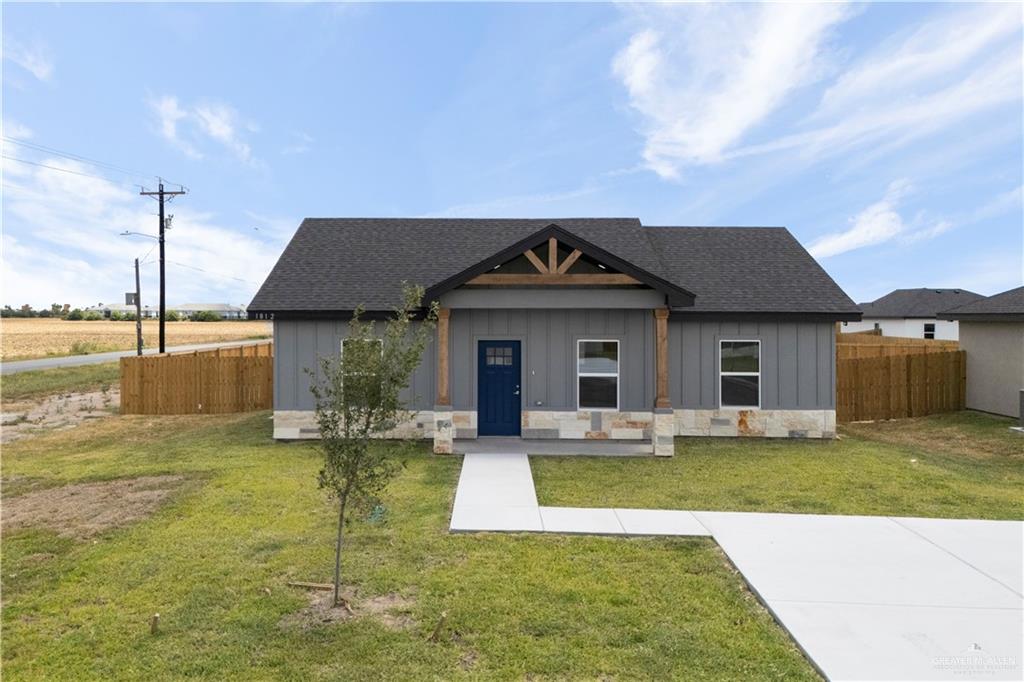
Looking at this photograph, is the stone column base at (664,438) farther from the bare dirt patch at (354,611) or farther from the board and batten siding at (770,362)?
the bare dirt patch at (354,611)

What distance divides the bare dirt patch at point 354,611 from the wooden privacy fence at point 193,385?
1366cm

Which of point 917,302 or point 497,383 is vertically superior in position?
point 917,302

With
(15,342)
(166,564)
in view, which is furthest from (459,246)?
(15,342)

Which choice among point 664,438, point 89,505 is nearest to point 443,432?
point 664,438

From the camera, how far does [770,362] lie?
13398 mm

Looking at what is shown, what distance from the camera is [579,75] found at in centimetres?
2075

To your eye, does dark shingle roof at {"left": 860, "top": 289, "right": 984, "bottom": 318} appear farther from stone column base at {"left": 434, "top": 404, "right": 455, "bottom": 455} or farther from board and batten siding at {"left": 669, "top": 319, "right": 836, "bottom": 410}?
stone column base at {"left": 434, "top": 404, "right": 455, "bottom": 455}

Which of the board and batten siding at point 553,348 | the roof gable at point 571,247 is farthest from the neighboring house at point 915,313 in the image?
the roof gable at point 571,247

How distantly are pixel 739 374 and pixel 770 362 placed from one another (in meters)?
0.79

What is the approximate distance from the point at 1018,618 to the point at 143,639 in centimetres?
790

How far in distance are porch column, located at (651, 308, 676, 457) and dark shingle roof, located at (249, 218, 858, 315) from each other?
1.41 meters

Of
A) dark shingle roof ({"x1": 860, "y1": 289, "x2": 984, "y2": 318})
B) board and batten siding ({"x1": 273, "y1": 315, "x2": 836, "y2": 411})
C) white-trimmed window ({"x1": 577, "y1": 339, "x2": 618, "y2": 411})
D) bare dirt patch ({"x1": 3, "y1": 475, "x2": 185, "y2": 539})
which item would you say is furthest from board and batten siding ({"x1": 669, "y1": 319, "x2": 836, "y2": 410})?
dark shingle roof ({"x1": 860, "y1": 289, "x2": 984, "y2": 318})

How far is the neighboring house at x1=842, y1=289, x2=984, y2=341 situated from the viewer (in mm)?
42781

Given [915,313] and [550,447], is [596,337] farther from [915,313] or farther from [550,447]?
[915,313]
